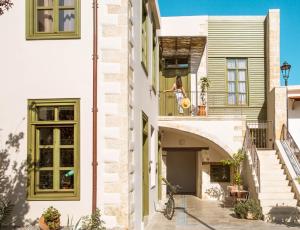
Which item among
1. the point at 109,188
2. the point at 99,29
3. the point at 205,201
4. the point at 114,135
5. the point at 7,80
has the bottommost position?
the point at 205,201

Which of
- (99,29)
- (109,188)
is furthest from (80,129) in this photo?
(99,29)

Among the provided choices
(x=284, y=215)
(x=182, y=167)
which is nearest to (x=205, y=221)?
(x=284, y=215)

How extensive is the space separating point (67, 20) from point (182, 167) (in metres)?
15.3

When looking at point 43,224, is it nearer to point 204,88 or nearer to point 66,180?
point 66,180

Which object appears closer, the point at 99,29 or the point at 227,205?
the point at 99,29

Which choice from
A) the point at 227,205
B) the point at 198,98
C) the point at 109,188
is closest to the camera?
the point at 109,188

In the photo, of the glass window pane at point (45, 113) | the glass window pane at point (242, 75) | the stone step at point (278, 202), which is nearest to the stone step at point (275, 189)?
the stone step at point (278, 202)

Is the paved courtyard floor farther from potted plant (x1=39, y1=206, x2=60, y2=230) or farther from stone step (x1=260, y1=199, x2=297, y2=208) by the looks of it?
potted plant (x1=39, y1=206, x2=60, y2=230)

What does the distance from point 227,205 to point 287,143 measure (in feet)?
9.90

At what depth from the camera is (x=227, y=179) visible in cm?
1861

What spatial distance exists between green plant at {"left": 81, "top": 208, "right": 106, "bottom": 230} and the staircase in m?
6.50

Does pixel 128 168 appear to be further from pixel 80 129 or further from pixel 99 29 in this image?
pixel 99 29

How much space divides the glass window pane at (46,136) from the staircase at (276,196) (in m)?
7.16

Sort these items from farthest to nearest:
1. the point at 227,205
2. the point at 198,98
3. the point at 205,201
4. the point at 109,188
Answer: the point at 198,98 < the point at 205,201 < the point at 227,205 < the point at 109,188
